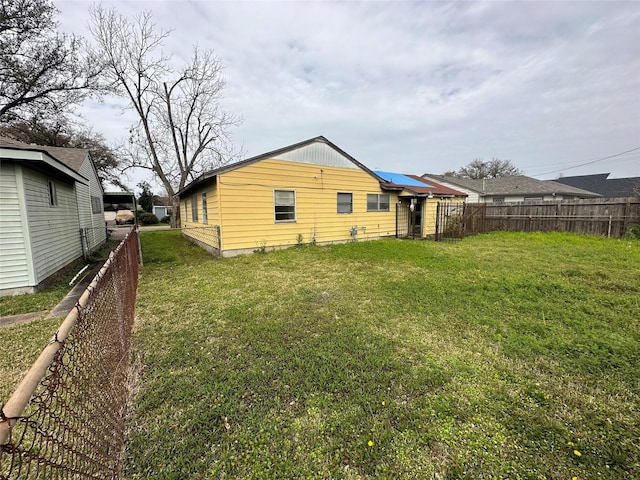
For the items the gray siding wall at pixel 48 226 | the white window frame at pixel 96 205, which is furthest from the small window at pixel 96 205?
the gray siding wall at pixel 48 226

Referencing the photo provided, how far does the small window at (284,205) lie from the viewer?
9.55 metres

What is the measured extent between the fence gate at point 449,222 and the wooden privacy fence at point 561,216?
515 millimetres

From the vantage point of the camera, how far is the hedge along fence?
3.83ft

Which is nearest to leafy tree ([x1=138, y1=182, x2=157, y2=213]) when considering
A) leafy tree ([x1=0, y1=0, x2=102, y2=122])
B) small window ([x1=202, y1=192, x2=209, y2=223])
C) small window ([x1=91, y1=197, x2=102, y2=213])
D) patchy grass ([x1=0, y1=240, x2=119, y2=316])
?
leafy tree ([x1=0, y1=0, x2=102, y2=122])

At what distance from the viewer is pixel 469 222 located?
45.5 ft

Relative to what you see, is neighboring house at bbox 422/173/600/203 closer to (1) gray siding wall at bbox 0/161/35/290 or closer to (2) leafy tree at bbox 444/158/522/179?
(2) leafy tree at bbox 444/158/522/179

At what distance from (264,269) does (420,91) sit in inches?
456

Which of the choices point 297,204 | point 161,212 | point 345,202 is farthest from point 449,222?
point 161,212

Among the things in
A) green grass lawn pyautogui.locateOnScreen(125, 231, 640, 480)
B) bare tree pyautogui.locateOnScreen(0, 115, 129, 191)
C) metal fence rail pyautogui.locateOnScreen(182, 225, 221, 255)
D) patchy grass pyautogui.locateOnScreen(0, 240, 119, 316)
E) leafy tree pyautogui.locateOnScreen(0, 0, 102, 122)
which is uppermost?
leafy tree pyautogui.locateOnScreen(0, 0, 102, 122)

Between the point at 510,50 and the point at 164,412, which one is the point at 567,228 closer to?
the point at 510,50

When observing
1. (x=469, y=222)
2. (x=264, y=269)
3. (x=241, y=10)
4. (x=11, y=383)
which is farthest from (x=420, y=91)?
(x=11, y=383)

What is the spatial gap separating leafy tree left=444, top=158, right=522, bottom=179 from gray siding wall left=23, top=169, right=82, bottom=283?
47.2 metres

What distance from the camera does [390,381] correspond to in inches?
103

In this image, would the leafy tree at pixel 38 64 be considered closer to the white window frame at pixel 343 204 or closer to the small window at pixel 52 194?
the small window at pixel 52 194
